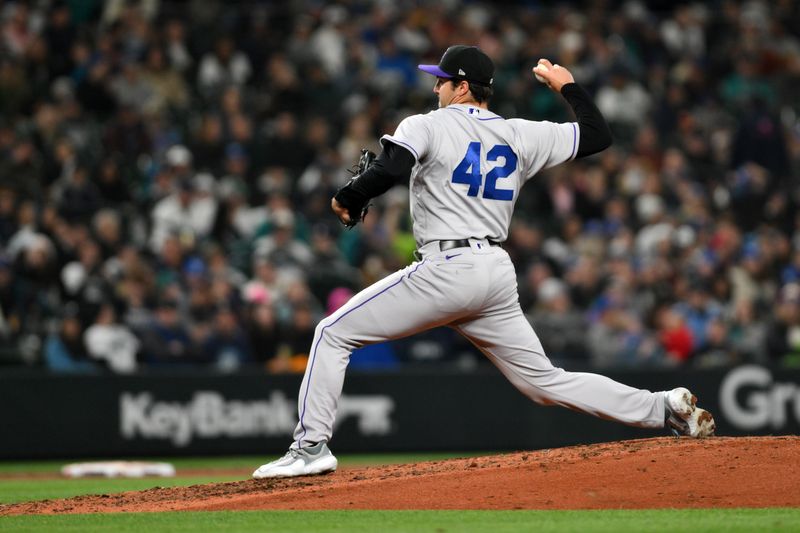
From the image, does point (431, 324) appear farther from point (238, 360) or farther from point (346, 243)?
point (346, 243)

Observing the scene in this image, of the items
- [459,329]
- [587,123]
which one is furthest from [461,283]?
[587,123]

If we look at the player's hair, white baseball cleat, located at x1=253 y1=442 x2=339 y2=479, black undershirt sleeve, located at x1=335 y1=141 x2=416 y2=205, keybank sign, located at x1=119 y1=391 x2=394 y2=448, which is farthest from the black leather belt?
keybank sign, located at x1=119 y1=391 x2=394 y2=448

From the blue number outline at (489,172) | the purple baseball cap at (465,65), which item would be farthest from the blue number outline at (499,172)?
the purple baseball cap at (465,65)

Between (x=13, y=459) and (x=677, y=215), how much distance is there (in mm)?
8158

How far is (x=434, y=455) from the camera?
501 inches

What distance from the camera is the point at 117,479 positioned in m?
9.98

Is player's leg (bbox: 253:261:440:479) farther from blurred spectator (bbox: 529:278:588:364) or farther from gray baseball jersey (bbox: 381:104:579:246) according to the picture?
blurred spectator (bbox: 529:278:588:364)

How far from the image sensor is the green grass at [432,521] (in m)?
5.58

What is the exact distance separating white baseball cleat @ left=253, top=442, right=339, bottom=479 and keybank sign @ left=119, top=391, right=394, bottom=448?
5986 mm

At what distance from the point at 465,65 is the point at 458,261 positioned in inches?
38.8

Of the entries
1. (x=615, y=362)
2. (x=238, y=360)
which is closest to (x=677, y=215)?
(x=615, y=362)

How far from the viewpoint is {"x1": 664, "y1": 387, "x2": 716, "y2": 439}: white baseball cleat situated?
674 centimetres

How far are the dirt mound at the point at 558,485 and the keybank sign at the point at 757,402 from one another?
6.27 meters

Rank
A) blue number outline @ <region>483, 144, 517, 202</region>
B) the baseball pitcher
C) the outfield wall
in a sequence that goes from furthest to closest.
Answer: the outfield wall, blue number outline @ <region>483, 144, 517, 202</region>, the baseball pitcher
